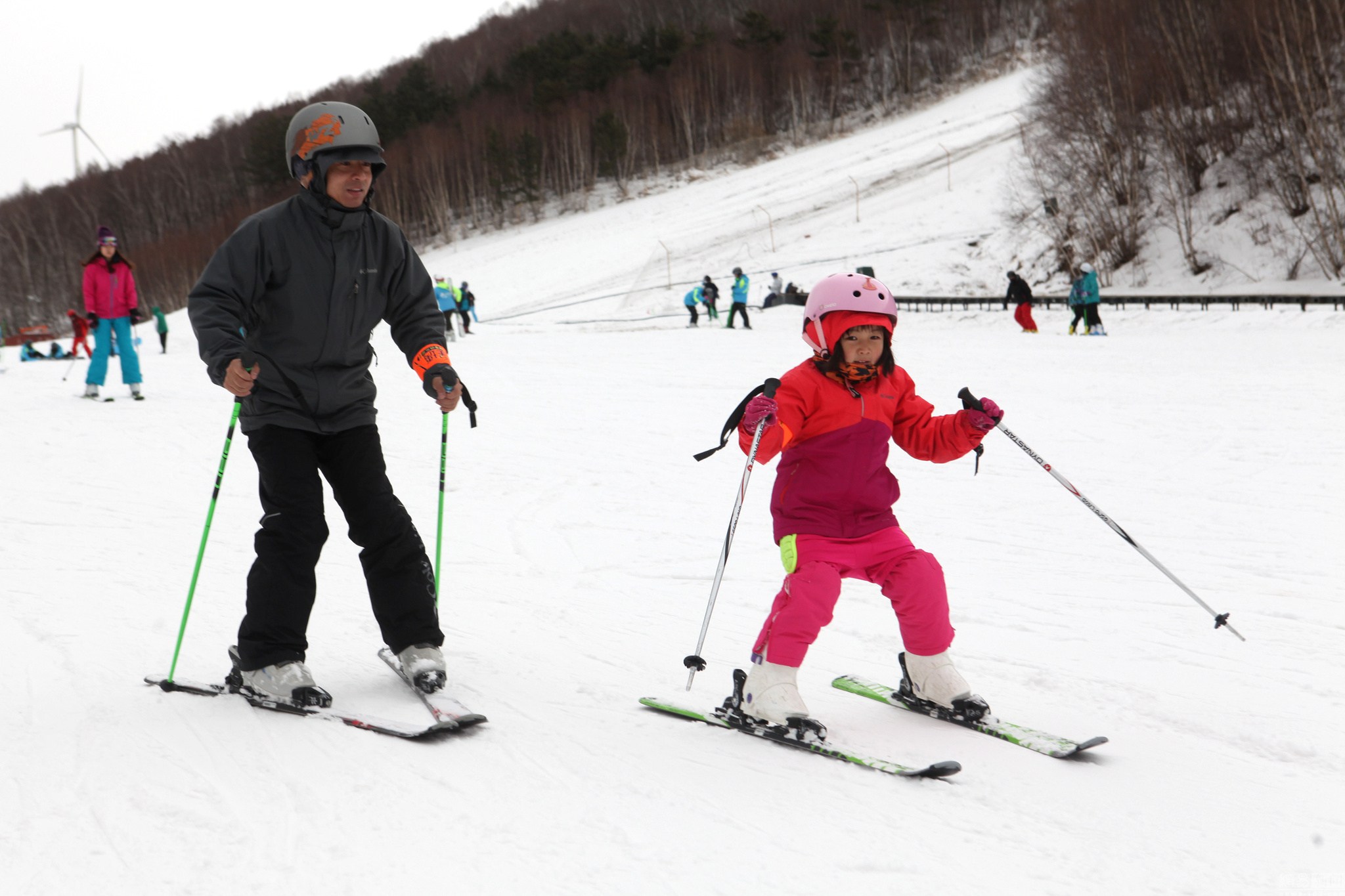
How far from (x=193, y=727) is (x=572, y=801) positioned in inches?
49.7

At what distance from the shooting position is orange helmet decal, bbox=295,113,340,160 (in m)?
3.01

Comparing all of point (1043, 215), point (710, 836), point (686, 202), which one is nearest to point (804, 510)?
point (710, 836)

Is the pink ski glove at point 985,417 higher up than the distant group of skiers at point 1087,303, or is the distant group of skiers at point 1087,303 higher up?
the distant group of skiers at point 1087,303

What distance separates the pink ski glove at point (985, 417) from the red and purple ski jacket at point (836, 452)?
2cm

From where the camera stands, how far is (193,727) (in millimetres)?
2943

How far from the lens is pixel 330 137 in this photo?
301cm

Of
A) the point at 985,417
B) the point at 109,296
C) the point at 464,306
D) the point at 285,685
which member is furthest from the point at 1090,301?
the point at 285,685

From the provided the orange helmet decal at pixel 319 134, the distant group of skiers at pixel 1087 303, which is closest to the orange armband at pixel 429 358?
the orange helmet decal at pixel 319 134

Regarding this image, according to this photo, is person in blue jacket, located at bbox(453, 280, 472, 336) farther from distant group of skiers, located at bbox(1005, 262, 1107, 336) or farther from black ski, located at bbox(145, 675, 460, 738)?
black ski, located at bbox(145, 675, 460, 738)

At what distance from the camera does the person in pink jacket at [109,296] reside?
8766 mm

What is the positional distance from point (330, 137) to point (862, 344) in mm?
1760

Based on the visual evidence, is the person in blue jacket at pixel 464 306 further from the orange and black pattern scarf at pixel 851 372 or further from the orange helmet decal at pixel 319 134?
the orange and black pattern scarf at pixel 851 372

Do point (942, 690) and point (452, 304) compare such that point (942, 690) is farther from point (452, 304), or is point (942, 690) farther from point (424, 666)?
point (452, 304)

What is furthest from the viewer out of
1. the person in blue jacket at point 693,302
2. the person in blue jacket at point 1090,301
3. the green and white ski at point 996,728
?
the person in blue jacket at point 693,302
